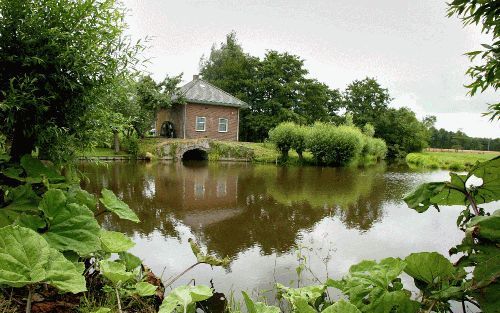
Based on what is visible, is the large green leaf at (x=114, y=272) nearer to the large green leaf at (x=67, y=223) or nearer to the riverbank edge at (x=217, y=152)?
the large green leaf at (x=67, y=223)

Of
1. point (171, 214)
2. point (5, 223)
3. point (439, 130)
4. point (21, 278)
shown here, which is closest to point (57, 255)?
point (21, 278)

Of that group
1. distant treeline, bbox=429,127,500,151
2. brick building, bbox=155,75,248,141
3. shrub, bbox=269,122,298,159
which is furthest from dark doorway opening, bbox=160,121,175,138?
distant treeline, bbox=429,127,500,151

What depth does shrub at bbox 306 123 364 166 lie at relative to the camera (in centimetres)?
2312

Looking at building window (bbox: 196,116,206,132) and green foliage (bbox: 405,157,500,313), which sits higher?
building window (bbox: 196,116,206,132)

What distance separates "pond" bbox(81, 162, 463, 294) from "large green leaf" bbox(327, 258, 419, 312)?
6.94 feet

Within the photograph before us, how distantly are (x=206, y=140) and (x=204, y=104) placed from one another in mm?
5671

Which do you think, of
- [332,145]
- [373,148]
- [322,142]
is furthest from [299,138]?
[373,148]

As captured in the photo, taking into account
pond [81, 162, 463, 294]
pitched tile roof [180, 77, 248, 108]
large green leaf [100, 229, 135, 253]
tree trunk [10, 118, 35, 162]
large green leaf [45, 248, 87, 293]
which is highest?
pitched tile roof [180, 77, 248, 108]

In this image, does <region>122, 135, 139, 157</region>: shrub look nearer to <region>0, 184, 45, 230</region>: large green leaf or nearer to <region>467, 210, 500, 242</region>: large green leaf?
<region>0, 184, 45, 230</region>: large green leaf

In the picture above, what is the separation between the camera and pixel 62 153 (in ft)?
9.02

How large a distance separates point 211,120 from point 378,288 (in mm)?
28167

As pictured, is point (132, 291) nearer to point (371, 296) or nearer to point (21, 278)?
point (21, 278)

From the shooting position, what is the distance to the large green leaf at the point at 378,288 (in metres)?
1.62

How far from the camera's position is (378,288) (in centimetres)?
170
